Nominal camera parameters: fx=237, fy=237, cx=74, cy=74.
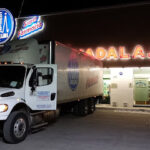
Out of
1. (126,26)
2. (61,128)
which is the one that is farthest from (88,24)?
(61,128)

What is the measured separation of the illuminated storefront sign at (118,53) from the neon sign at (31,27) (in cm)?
443

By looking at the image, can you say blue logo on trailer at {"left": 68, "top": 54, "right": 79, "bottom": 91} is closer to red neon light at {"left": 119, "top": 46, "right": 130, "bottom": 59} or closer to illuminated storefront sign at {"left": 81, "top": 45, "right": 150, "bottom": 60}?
illuminated storefront sign at {"left": 81, "top": 45, "right": 150, "bottom": 60}

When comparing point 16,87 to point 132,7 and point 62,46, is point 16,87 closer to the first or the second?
point 62,46

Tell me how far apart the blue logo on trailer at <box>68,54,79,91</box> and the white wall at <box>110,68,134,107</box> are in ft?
22.9

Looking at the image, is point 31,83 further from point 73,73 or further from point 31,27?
point 31,27

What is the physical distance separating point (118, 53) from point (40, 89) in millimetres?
9827

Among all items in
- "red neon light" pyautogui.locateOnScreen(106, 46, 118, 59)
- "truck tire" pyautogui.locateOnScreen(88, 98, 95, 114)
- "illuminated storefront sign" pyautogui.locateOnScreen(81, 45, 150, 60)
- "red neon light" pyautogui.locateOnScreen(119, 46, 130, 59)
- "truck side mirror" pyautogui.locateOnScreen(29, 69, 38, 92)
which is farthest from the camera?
"red neon light" pyautogui.locateOnScreen(106, 46, 118, 59)

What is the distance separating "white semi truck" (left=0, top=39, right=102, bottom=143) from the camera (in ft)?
24.3

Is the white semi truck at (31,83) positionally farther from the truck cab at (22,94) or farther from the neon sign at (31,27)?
the neon sign at (31,27)

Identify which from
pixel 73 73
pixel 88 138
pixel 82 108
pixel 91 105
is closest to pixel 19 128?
pixel 88 138

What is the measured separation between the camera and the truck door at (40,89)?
26.9ft

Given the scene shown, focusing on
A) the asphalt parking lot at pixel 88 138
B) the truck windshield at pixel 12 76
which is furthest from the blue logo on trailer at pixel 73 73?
the truck windshield at pixel 12 76

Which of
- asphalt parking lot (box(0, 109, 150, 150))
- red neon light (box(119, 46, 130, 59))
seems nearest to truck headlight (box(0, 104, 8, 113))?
asphalt parking lot (box(0, 109, 150, 150))

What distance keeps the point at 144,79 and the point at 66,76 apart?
10919mm
